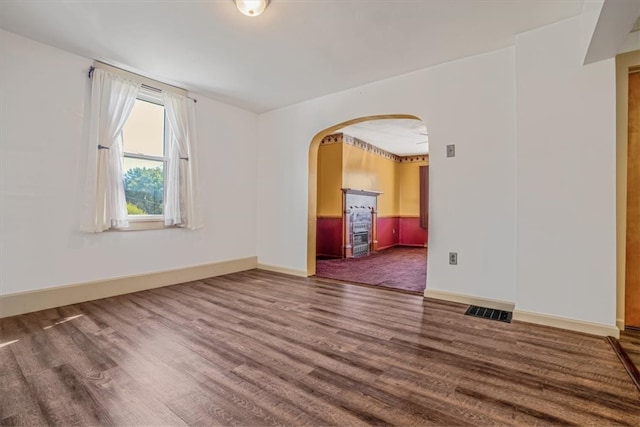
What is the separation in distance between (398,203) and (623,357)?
6889mm

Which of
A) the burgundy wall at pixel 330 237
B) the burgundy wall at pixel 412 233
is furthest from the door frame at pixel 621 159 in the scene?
the burgundy wall at pixel 412 233

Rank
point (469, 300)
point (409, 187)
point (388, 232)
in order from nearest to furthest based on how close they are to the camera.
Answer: point (469, 300)
point (388, 232)
point (409, 187)

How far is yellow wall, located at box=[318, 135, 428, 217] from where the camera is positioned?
6.29 meters

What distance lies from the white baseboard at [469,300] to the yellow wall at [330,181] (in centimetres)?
321

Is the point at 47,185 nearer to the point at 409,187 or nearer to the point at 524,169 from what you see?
the point at 524,169

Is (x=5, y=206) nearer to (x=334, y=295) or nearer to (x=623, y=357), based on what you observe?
(x=334, y=295)

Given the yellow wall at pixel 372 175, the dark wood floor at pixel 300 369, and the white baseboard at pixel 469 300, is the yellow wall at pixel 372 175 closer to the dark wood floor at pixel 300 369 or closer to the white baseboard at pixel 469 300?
the white baseboard at pixel 469 300

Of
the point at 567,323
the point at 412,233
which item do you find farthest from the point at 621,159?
the point at 412,233

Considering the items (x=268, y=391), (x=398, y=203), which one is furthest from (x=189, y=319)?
(x=398, y=203)

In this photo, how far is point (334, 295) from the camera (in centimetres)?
342

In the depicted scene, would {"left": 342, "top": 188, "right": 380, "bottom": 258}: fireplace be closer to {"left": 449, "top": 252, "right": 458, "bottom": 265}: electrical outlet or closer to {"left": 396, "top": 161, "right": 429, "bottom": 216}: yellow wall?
{"left": 396, "top": 161, "right": 429, "bottom": 216}: yellow wall

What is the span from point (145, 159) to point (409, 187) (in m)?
6.85

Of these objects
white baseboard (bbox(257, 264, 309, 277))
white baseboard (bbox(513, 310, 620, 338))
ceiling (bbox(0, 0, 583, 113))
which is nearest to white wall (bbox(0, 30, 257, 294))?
ceiling (bbox(0, 0, 583, 113))

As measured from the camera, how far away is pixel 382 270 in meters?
4.93
